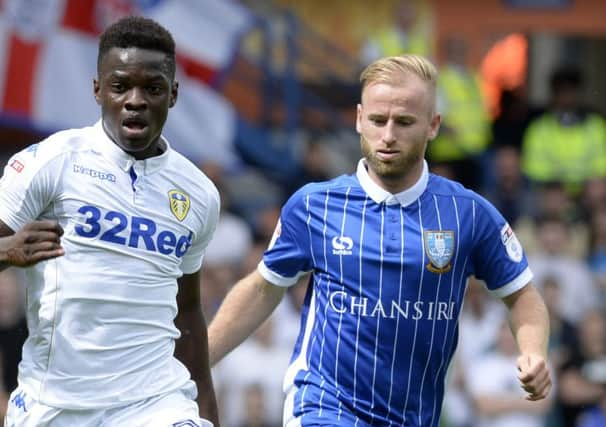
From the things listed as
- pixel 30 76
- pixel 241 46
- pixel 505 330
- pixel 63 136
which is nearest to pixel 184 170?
pixel 63 136

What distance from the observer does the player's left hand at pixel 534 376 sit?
521 centimetres

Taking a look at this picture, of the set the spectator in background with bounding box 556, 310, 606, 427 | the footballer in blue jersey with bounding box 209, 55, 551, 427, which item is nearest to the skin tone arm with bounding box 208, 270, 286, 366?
the footballer in blue jersey with bounding box 209, 55, 551, 427

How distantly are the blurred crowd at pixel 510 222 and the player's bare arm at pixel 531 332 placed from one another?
4801 millimetres

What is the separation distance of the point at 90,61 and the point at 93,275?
6.91 metres

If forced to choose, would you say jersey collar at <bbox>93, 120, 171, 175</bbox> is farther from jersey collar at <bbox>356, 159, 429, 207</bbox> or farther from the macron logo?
jersey collar at <bbox>356, 159, 429, 207</bbox>

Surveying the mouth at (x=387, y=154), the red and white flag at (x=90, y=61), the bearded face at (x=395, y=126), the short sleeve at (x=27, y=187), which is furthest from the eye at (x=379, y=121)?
the red and white flag at (x=90, y=61)

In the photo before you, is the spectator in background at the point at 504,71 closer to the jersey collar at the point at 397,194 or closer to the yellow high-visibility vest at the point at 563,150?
the yellow high-visibility vest at the point at 563,150

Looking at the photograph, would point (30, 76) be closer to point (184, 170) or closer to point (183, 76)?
point (183, 76)

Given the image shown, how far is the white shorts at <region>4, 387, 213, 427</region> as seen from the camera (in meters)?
5.19

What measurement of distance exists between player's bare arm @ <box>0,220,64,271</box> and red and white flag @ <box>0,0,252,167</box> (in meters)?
7.05

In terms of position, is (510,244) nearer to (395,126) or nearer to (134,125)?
(395,126)

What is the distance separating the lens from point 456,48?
13203 mm

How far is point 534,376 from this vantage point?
521 cm

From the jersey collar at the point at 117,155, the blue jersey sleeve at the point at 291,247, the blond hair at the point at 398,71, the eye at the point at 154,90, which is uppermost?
the blond hair at the point at 398,71
